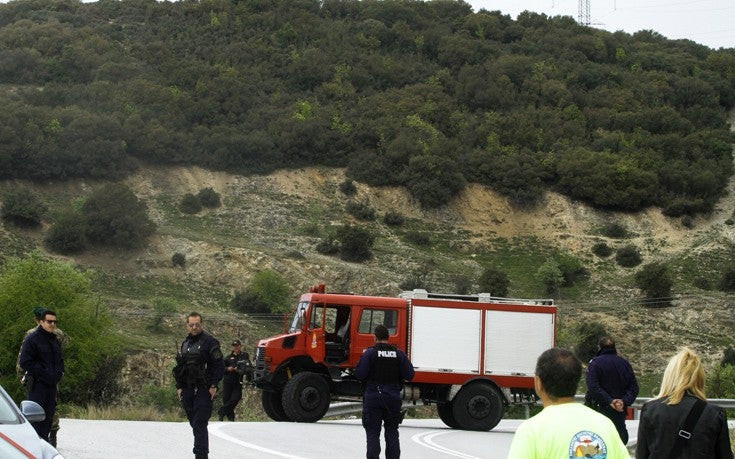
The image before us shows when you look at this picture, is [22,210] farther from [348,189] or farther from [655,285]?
[655,285]

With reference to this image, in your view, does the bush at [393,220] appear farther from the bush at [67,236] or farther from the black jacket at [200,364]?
the black jacket at [200,364]

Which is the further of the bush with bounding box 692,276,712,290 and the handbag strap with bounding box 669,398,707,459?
the bush with bounding box 692,276,712,290

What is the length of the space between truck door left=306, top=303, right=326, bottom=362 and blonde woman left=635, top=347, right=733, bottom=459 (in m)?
17.4

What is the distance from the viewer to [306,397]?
23391 mm

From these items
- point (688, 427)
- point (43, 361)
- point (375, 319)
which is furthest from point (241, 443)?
point (688, 427)

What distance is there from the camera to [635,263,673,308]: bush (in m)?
60.1

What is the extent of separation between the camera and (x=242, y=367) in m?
24.2

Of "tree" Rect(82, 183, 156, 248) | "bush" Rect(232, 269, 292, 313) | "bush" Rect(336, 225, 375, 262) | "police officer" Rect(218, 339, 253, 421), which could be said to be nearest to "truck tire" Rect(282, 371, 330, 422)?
"police officer" Rect(218, 339, 253, 421)

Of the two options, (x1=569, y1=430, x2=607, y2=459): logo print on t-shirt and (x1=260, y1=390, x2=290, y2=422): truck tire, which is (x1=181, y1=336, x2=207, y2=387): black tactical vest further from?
(x1=260, y1=390, x2=290, y2=422): truck tire

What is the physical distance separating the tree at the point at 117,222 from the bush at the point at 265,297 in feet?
24.9

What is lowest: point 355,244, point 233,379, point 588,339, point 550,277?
point 233,379

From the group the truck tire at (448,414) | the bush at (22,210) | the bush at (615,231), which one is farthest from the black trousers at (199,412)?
the bush at (615,231)

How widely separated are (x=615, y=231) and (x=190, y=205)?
2554 centimetres

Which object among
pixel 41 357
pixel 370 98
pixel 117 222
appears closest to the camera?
pixel 41 357
